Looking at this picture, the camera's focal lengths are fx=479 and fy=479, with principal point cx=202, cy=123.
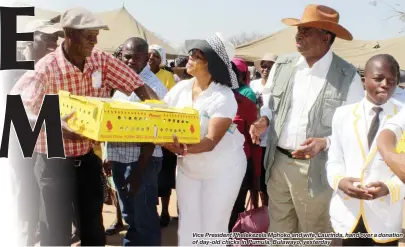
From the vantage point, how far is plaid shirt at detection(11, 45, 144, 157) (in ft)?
9.13

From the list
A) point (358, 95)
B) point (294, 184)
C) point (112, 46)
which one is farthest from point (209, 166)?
point (112, 46)

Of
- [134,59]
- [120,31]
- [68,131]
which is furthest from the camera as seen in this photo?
[120,31]

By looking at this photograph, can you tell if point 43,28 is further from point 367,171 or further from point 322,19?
point 367,171

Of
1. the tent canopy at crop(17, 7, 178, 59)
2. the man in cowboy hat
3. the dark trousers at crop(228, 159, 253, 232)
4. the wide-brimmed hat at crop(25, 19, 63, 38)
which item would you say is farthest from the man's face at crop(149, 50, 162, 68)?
the tent canopy at crop(17, 7, 178, 59)

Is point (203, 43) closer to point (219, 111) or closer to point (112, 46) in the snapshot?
point (219, 111)

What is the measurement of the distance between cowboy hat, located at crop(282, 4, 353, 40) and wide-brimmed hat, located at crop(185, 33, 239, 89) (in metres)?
0.50

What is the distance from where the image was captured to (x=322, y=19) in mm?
3121

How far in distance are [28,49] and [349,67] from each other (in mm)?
2732

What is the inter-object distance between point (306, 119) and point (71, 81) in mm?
1507

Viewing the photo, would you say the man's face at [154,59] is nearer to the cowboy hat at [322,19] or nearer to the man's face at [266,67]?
the man's face at [266,67]

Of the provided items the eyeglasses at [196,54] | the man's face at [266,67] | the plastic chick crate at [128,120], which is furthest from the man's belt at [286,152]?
the man's face at [266,67]

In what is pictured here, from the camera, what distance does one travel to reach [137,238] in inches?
141

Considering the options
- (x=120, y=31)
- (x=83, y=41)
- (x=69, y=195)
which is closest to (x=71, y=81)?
(x=83, y=41)

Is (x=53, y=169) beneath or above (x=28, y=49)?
beneath
